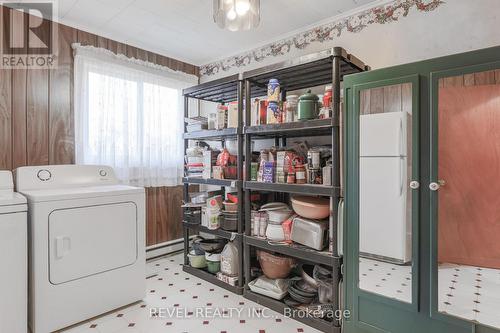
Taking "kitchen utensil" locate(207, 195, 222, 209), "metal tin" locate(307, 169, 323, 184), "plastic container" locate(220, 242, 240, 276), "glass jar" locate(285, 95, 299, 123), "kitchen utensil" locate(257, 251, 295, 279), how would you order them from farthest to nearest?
"kitchen utensil" locate(207, 195, 222, 209) → "plastic container" locate(220, 242, 240, 276) → "kitchen utensil" locate(257, 251, 295, 279) → "glass jar" locate(285, 95, 299, 123) → "metal tin" locate(307, 169, 323, 184)

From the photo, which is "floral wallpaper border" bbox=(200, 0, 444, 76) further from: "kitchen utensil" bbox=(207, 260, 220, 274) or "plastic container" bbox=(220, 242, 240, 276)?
"kitchen utensil" bbox=(207, 260, 220, 274)

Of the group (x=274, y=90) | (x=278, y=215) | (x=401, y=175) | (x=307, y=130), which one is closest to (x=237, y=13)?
(x=274, y=90)

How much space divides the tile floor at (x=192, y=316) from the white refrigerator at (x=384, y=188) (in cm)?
83

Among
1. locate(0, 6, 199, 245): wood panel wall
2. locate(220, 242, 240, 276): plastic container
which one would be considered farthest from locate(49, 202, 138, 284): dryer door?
locate(0, 6, 199, 245): wood panel wall

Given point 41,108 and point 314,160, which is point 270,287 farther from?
point 41,108

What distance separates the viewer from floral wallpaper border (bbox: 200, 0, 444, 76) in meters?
2.11

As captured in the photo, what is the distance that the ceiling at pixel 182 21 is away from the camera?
2281 millimetres

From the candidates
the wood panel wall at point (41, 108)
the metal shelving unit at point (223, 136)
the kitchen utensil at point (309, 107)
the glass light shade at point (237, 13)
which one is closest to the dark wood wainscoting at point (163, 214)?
the metal shelving unit at point (223, 136)

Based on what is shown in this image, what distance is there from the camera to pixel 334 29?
2502 millimetres

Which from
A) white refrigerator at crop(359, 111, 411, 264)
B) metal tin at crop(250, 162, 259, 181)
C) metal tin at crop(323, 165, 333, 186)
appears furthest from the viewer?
metal tin at crop(250, 162, 259, 181)

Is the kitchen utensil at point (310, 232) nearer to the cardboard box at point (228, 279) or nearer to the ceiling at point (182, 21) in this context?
the cardboard box at point (228, 279)

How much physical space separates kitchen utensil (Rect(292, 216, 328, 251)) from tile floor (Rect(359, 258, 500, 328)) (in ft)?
1.46

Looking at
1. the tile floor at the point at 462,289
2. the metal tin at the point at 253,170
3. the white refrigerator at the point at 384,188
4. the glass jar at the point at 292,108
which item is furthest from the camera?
the metal tin at the point at 253,170

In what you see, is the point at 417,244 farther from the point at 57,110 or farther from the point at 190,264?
the point at 57,110
